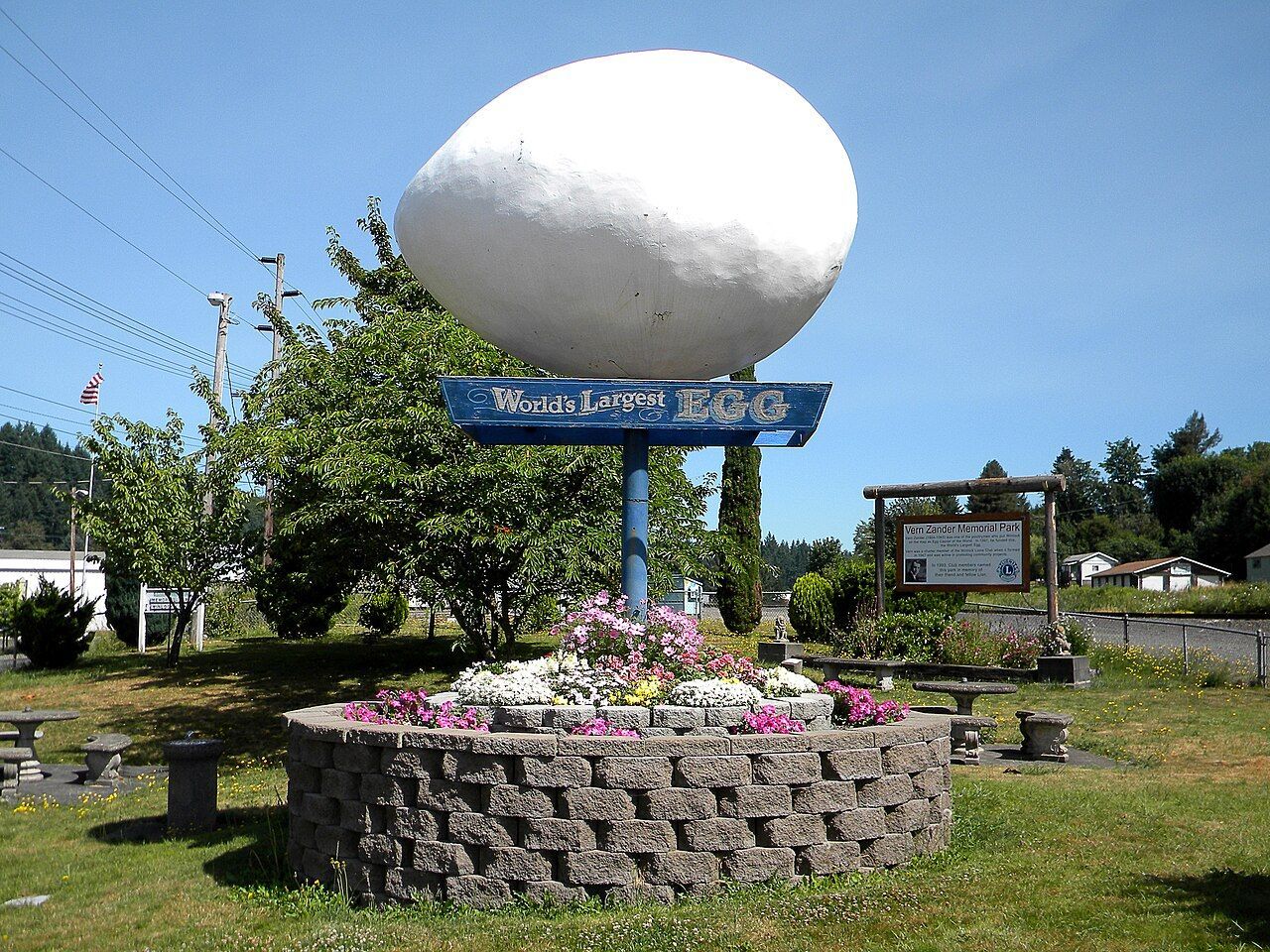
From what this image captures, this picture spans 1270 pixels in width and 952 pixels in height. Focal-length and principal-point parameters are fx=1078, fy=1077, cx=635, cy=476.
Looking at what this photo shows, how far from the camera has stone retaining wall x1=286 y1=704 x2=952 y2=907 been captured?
6.33 meters

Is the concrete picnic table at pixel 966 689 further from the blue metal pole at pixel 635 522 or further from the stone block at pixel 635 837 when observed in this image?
the stone block at pixel 635 837

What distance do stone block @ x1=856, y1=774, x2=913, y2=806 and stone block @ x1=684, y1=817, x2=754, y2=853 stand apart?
0.88 meters

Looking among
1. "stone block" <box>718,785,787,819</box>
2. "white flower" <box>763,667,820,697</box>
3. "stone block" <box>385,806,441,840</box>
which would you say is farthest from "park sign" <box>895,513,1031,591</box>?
"stone block" <box>385,806,441,840</box>

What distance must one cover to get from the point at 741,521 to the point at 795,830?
22.0 m

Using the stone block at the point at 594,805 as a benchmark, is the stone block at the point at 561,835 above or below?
below

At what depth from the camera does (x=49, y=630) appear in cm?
2398

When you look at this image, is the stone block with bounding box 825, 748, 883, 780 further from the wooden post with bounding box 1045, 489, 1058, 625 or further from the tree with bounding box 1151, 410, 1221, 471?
the tree with bounding box 1151, 410, 1221, 471

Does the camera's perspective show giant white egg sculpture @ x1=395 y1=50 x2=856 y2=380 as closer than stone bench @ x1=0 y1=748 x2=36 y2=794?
Yes

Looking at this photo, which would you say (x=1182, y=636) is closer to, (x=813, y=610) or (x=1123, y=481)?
(x=813, y=610)

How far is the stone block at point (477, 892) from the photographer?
6.33 m

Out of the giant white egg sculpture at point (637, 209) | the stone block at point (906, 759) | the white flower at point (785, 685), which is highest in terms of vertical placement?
the giant white egg sculpture at point (637, 209)

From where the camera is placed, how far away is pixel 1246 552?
67.1 m

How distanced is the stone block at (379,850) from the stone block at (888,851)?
9.59 ft

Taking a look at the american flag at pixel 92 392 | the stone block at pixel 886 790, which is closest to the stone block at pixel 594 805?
Answer: the stone block at pixel 886 790
